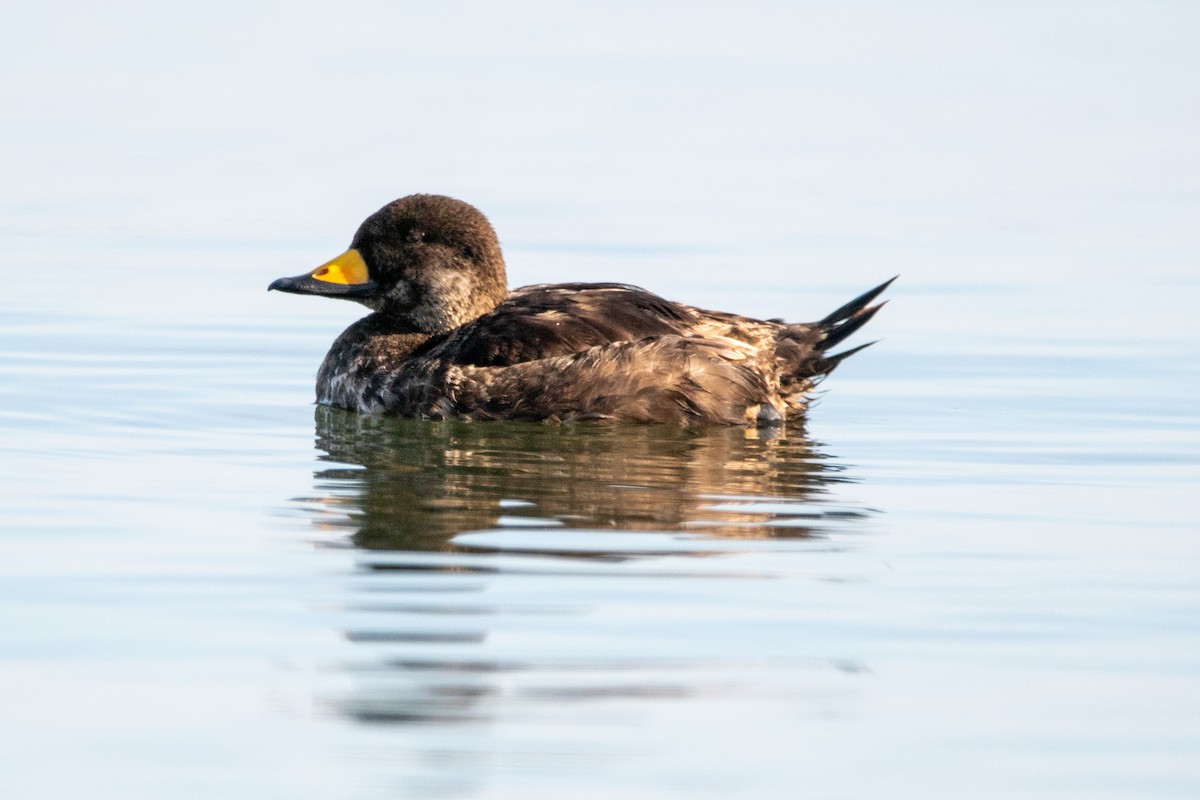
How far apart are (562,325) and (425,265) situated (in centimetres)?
94

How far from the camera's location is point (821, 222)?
15625 millimetres

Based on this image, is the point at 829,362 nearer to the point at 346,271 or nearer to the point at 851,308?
the point at 851,308

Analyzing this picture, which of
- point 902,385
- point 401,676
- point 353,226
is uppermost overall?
point 353,226

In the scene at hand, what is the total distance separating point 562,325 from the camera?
9375 millimetres

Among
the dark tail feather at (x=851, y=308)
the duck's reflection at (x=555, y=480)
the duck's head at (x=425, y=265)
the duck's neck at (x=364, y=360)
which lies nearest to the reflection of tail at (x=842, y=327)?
the dark tail feather at (x=851, y=308)

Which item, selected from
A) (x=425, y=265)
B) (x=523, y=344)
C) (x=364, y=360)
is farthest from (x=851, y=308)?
(x=364, y=360)

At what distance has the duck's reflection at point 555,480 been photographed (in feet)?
23.8

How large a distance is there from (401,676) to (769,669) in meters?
0.95

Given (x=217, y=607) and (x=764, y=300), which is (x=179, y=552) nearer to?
(x=217, y=607)

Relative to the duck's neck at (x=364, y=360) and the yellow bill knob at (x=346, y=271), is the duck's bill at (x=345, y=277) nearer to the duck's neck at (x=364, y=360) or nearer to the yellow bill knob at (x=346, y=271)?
the yellow bill knob at (x=346, y=271)

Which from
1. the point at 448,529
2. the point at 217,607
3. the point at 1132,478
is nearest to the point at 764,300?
the point at 1132,478

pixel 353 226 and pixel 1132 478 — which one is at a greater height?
pixel 353 226

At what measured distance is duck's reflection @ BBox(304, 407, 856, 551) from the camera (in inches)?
285

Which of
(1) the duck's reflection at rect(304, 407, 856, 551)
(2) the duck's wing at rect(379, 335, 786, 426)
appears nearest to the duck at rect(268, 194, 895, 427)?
(2) the duck's wing at rect(379, 335, 786, 426)
